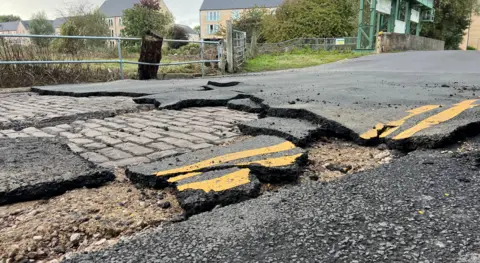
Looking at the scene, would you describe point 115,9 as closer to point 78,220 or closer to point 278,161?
point 278,161

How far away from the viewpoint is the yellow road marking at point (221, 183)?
2.06m

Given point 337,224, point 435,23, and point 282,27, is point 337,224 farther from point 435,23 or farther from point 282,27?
point 435,23

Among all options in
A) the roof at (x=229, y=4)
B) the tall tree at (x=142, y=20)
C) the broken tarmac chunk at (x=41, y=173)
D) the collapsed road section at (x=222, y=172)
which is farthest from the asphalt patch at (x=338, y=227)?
the roof at (x=229, y=4)

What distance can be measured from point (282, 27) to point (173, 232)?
3148 cm

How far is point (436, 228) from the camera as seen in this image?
1610 mm

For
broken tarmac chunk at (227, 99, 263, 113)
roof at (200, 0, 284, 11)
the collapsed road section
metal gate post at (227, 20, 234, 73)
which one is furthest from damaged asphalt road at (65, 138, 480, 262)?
roof at (200, 0, 284, 11)

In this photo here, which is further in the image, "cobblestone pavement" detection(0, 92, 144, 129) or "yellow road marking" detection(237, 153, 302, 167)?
"cobblestone pavement" detection(0, 92, 144, 129)

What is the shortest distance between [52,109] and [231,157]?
340cm

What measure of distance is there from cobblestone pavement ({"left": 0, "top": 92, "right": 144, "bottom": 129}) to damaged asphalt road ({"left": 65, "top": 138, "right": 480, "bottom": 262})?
2.95m

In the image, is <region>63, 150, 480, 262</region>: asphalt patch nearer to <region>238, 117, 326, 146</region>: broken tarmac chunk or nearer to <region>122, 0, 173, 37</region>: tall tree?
<region>238, 117, 326, 146</region>: broken tarmac chunk

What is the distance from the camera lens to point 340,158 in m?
2.75

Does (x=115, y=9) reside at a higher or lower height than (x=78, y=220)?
higher

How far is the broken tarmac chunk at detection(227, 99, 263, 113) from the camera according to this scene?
4516 millimetres

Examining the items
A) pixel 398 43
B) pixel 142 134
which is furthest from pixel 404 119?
pixel 398 43
